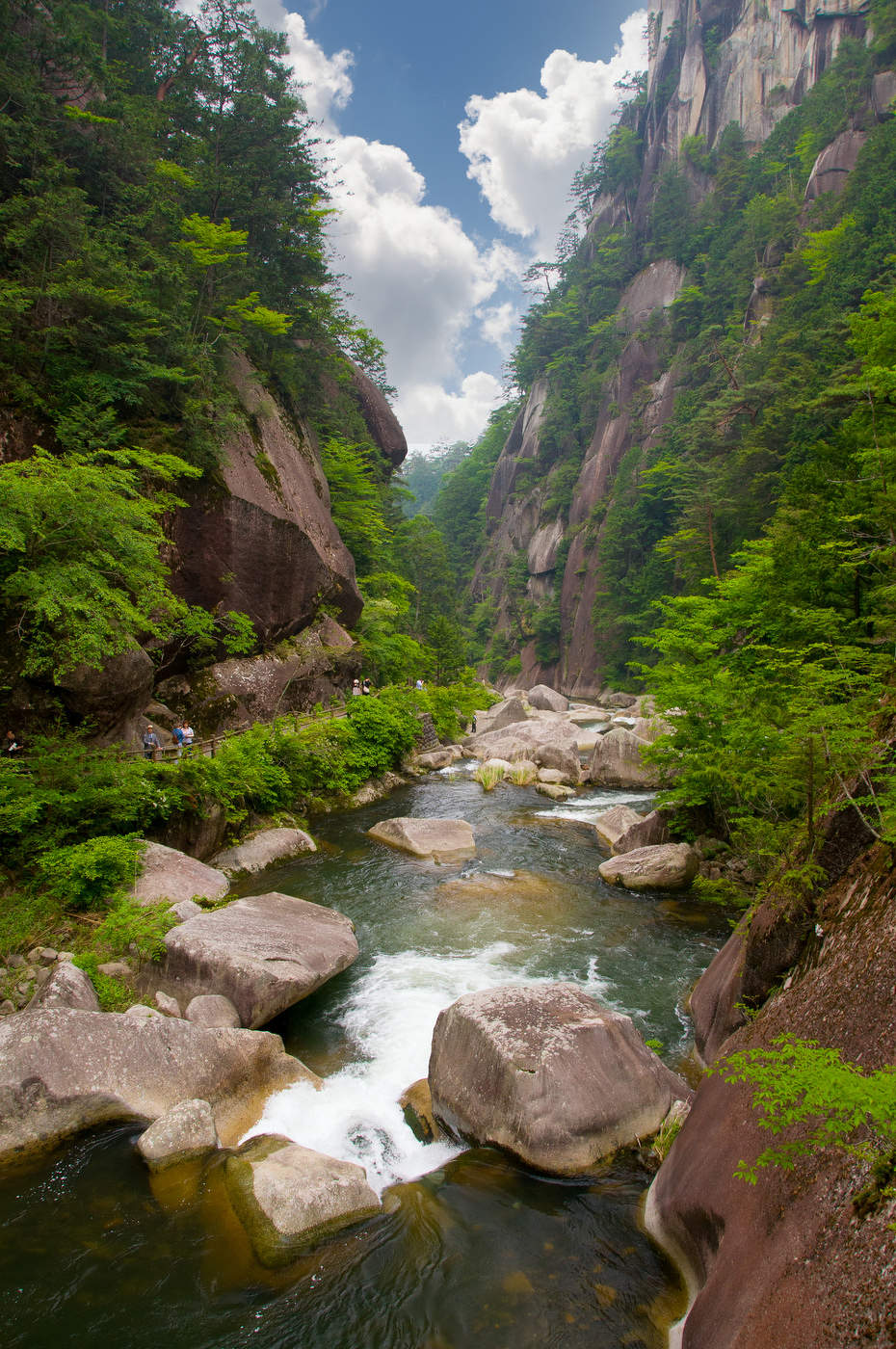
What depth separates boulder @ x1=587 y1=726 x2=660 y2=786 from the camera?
18.9 m

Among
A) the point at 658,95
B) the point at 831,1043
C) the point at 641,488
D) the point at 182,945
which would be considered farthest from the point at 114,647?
the point at 658,95

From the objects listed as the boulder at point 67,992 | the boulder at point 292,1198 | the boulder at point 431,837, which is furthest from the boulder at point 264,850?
the boulder at point 292,1198

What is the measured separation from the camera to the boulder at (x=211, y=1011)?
20.9 feet

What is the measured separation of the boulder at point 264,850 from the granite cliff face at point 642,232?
118 ft

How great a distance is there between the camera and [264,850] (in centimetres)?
1245

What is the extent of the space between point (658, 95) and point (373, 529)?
57.3 meters

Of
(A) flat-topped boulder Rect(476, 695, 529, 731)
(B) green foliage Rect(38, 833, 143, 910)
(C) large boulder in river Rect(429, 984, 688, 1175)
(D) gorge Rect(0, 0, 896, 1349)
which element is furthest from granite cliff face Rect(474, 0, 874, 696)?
(C) large boulder in river Rect(429, 984, 688, 1175)

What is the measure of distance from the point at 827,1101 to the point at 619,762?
17.1m

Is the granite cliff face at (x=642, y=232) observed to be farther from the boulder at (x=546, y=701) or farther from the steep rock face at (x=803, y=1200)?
the steep rock face at (x=803, y=1200)

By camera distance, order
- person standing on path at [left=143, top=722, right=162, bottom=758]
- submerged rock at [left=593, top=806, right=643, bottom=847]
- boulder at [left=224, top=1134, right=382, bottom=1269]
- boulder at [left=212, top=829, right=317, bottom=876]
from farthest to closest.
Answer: submerged rock at [left=593, top=806, right=643, bottom=847] < person standing on path at [left=143, top=722, right=162, bottom=758] < boulder at [left=212, top=829, right=317, bottom=876] < boulder at [left=224, top=1134, right=382, bottom=1269]

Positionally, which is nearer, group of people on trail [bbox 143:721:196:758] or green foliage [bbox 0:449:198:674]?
green foliage [bbox 0:449:198:674]

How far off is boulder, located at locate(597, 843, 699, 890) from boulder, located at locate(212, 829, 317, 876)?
6.17m

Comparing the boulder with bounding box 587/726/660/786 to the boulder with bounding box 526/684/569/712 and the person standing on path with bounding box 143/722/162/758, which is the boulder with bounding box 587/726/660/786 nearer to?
A: the person standing on path with bounding box 143/722/162/758

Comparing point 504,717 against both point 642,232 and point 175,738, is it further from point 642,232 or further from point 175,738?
point 642,232
